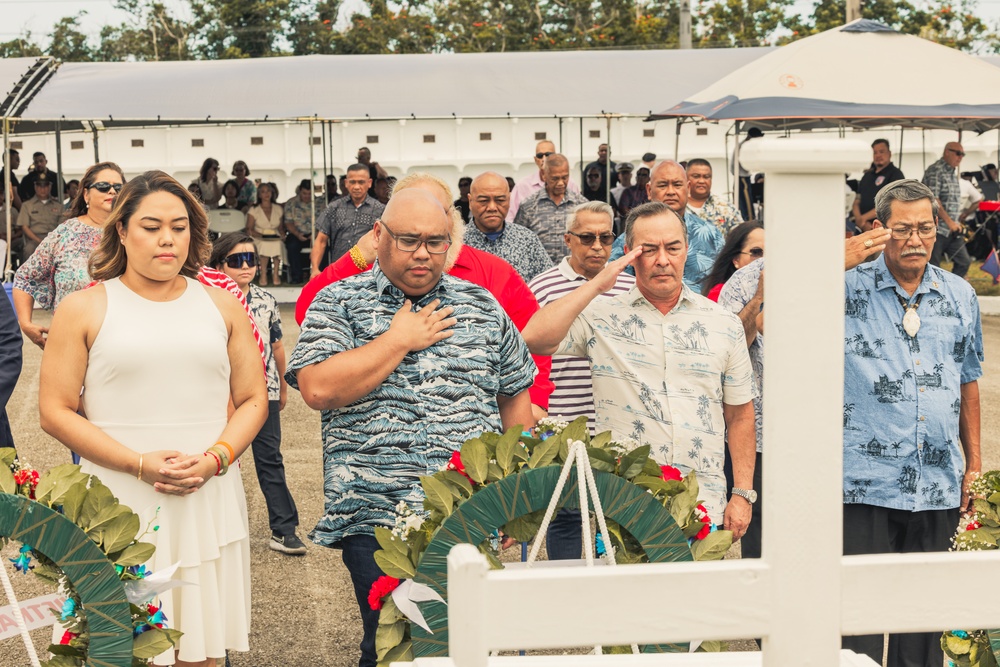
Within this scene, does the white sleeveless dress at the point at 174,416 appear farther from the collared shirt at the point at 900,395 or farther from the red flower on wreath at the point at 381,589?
the collared shirt at the point at 900,395

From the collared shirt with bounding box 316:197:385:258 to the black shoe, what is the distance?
17.3 feet

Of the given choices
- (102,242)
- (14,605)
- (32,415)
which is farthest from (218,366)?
(32,415)

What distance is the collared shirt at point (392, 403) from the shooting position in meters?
3.62

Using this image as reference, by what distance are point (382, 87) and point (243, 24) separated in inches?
1261

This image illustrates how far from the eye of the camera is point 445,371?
11.9 feet

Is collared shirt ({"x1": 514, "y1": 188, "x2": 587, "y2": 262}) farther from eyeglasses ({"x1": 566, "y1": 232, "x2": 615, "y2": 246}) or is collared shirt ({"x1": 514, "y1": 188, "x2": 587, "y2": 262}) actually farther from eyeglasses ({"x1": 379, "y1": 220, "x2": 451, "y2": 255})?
eyeglasses ({"x1": 379, "y1": 220, "x2": 451, "y2": 255})

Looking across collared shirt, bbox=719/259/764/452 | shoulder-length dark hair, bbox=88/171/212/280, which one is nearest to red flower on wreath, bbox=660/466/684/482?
shoulder-length dark hair, bbox=88/171/212/280

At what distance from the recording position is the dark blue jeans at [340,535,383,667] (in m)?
3.72

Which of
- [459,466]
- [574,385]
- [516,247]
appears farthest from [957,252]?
[459,466]

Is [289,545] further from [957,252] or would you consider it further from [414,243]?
[957,252]

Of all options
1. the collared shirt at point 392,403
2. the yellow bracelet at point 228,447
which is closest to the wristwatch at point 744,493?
the collared shirt at point 392,403

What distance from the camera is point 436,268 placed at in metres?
3.65

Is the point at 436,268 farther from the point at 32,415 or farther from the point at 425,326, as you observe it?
the point at 32,415

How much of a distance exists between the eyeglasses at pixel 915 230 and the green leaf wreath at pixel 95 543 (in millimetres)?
2810
